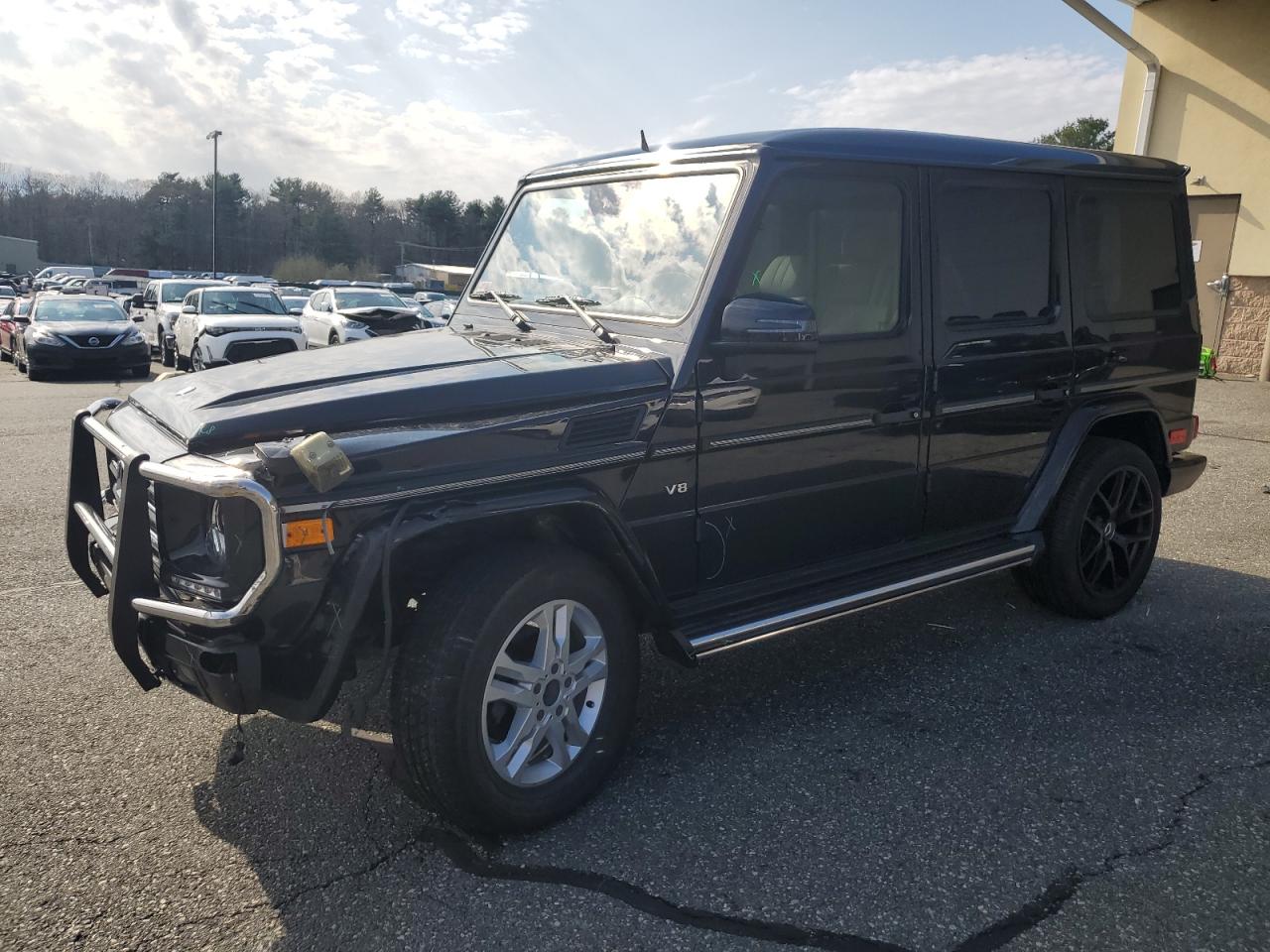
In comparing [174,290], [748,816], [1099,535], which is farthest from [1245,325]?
[174,290]

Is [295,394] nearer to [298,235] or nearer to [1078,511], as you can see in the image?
[1078,511]

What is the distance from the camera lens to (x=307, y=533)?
2543 mm

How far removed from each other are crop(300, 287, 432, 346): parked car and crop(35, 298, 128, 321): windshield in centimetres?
330

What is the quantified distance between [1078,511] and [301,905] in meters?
3.69

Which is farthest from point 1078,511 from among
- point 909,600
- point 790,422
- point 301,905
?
point 301,905

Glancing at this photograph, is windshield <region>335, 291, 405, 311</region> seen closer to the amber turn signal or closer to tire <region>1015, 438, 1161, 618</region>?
tire <region>1015, 438, 1161, 618</region>

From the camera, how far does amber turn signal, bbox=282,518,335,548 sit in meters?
2.51

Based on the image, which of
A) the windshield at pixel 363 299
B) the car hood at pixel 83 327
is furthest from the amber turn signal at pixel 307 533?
the windshield at pixel 363 299

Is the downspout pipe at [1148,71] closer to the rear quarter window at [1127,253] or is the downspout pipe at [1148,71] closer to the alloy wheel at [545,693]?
the rear quarter window at [1127,253]

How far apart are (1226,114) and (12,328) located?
22028mm

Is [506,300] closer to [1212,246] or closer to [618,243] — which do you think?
[618,243]

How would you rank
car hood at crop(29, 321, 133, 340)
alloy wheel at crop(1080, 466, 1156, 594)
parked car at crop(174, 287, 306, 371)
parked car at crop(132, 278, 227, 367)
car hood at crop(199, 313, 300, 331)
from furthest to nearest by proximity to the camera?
→ parked car at crop(132, 278, 227, 367) < car hood at crop(29, 321, 133, 340) < car hood at crop(199, 313, 300, 331) < parked car at crop(174, 287, 306, 371) < alloy wheel at crop(1080, 466, 1156, 594)

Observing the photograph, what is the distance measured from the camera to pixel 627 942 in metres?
2.46

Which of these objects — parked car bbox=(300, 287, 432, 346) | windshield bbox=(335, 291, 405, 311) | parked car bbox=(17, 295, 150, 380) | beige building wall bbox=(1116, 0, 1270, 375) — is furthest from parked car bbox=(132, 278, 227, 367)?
beige building wall bbox=(1116, 0, 1270, 375)
